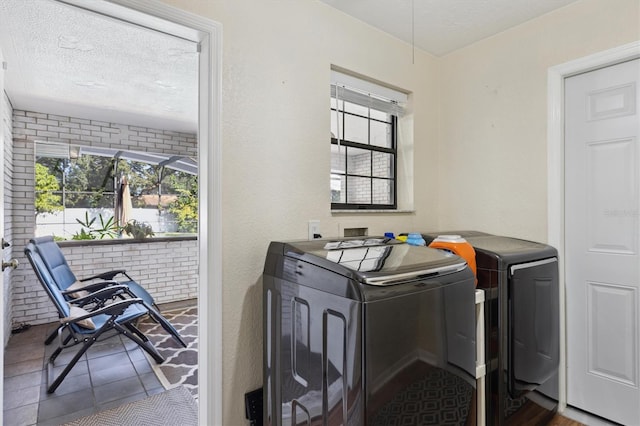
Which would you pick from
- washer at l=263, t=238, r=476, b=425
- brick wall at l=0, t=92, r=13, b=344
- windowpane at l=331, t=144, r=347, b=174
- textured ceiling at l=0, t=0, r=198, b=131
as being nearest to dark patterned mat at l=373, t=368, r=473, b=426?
washer at l=263, t=238, r=476, b=425

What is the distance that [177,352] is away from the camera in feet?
10.1

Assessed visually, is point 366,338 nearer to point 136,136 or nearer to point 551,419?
point 551,419

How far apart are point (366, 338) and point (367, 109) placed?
1.79 metres

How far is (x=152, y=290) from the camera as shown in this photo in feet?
14.9

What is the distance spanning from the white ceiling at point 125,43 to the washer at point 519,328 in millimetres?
1414

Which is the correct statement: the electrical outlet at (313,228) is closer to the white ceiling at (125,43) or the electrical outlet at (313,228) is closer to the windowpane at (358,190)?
the windowpane at (358,190)


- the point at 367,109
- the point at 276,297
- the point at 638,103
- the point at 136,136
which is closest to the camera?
the point at 276,297

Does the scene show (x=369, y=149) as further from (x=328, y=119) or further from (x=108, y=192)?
(x=108, y=192)

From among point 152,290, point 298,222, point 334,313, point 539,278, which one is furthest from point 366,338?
point 152,290

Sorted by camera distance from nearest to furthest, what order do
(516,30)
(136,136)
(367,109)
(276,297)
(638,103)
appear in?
(276,297), (638,103), (516,30), (367,109), (136,136)

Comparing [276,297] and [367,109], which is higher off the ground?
[367,109]

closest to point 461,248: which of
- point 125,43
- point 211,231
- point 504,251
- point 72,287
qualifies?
point 504,251

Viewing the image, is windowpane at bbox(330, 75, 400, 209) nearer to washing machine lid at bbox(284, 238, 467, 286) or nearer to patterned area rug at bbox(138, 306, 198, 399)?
washing machine lid at bbox(284, 238, 467, 286)

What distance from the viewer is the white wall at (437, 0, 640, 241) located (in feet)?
6.43
